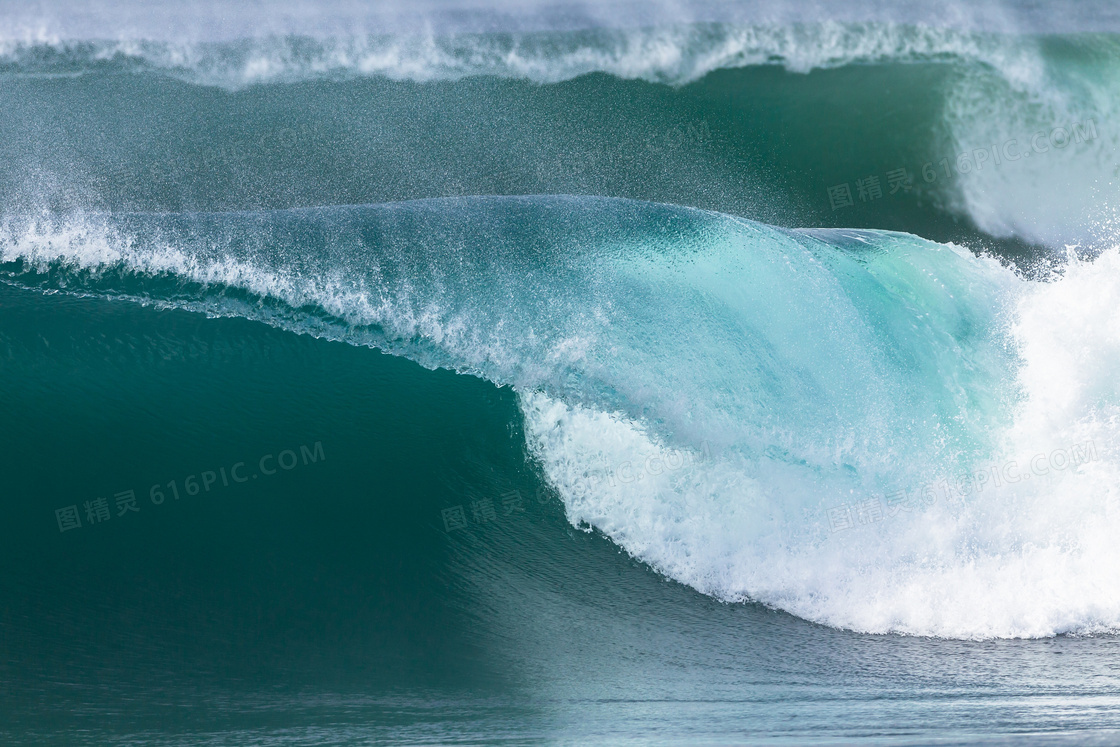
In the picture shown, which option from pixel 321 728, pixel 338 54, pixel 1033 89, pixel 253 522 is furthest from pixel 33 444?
pixel 1033 89

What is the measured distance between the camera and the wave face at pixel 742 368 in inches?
188

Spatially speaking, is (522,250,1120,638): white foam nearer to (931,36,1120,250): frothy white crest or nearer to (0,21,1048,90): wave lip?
(931,36,1120,250): frothy white crest

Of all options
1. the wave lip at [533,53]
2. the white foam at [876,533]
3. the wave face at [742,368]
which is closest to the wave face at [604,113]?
the wave lip at [533,53]

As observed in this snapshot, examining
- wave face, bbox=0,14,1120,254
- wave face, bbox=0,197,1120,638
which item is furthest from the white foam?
wave face, bbox=0,14,1120,254

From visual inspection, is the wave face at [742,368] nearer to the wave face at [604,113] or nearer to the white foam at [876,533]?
the white foam at [876,533]

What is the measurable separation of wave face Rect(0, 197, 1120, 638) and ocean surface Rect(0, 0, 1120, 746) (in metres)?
0.03

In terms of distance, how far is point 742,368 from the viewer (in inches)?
210

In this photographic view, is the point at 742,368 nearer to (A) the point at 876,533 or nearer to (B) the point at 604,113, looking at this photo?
(A) the point at 876,533

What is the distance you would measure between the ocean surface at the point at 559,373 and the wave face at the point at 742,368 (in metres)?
0.03

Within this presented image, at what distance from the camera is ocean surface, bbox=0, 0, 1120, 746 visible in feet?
13.4

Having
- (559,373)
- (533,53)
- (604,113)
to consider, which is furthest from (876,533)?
(533,53)

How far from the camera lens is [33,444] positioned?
197 inches

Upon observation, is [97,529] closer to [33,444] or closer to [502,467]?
[33,444]

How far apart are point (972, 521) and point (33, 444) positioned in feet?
19.4
